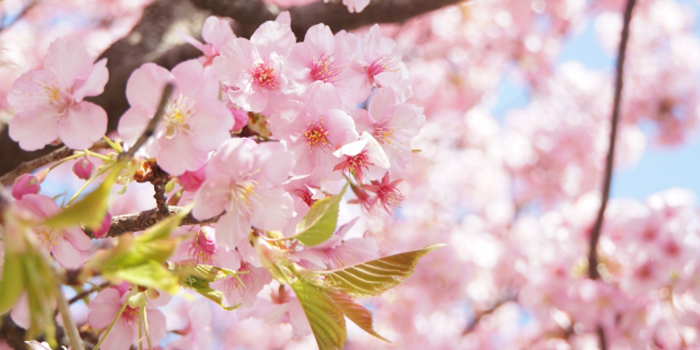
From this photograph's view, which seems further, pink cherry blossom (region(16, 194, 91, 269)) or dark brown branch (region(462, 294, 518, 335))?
dark brown branch (region(462, 294, 518, 335))

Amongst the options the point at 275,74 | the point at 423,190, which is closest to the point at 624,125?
the point at 423,190

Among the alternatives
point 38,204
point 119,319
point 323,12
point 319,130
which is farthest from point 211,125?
point 323,12

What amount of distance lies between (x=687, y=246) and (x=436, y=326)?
2.17 meters

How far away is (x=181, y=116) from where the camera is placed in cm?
63

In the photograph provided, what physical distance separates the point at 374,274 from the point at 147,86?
0.36m

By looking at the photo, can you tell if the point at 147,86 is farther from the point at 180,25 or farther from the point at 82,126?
the point at 180,25

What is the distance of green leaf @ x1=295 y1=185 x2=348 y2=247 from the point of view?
58 centimetres

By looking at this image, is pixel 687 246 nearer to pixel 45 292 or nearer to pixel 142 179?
pixel 142 179

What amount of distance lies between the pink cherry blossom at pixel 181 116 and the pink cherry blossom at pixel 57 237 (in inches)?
6.3

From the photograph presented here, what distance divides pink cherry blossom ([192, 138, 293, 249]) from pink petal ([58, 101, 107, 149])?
147 mm

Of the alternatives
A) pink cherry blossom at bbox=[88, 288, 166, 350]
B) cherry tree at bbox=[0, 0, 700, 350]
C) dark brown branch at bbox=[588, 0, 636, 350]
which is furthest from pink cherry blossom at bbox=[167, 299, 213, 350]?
dark brown branch at bbox=[588, 0, 636, 350]

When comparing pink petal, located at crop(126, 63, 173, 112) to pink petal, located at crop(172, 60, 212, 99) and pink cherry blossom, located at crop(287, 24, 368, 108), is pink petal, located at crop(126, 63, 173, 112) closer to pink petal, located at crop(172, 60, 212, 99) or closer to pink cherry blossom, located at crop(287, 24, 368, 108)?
pink petal, located at crop(172, 60, 212, 99)

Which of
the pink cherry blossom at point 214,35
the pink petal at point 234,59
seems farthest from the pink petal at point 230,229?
A: the pink cherry blossom at point 214,35

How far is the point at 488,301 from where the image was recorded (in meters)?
4.08
